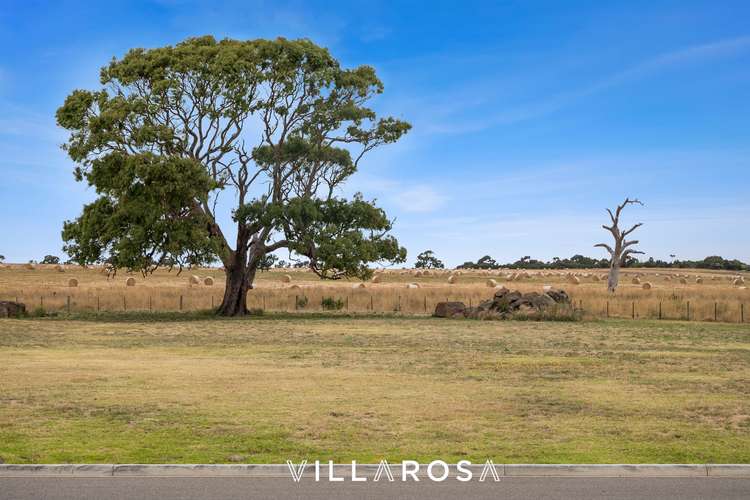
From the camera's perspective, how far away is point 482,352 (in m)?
25.6

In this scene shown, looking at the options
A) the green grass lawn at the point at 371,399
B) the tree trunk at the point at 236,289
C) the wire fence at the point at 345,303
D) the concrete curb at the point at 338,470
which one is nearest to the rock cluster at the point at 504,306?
the wire fence at the point at 345,303

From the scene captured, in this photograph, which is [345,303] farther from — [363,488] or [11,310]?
[363,488]

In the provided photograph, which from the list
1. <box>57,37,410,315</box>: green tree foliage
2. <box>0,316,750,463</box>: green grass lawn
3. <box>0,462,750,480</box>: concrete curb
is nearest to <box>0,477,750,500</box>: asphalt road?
<box>0,462,750,480</box>: concrete curb

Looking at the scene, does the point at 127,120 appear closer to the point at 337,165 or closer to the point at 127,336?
the point at 337,165

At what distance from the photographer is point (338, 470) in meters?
10.1

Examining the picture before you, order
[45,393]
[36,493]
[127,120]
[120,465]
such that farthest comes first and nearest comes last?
[127,120] < [45,393] < [120,465] < [36,493]

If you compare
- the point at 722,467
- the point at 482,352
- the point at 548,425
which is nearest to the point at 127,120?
the point at 482,352

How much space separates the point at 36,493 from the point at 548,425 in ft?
24.4

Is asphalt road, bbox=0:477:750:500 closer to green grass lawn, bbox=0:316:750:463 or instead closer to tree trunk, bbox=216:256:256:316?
green grass lawn, bbox=0:316:750:463

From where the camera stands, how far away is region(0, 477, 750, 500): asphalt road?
9156 millimetres

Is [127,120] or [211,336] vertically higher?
[127,120]

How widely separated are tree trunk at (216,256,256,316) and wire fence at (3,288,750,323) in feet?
9.91

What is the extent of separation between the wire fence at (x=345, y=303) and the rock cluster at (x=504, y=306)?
2140mm

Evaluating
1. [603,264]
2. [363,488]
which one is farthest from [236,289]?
[603,264]
